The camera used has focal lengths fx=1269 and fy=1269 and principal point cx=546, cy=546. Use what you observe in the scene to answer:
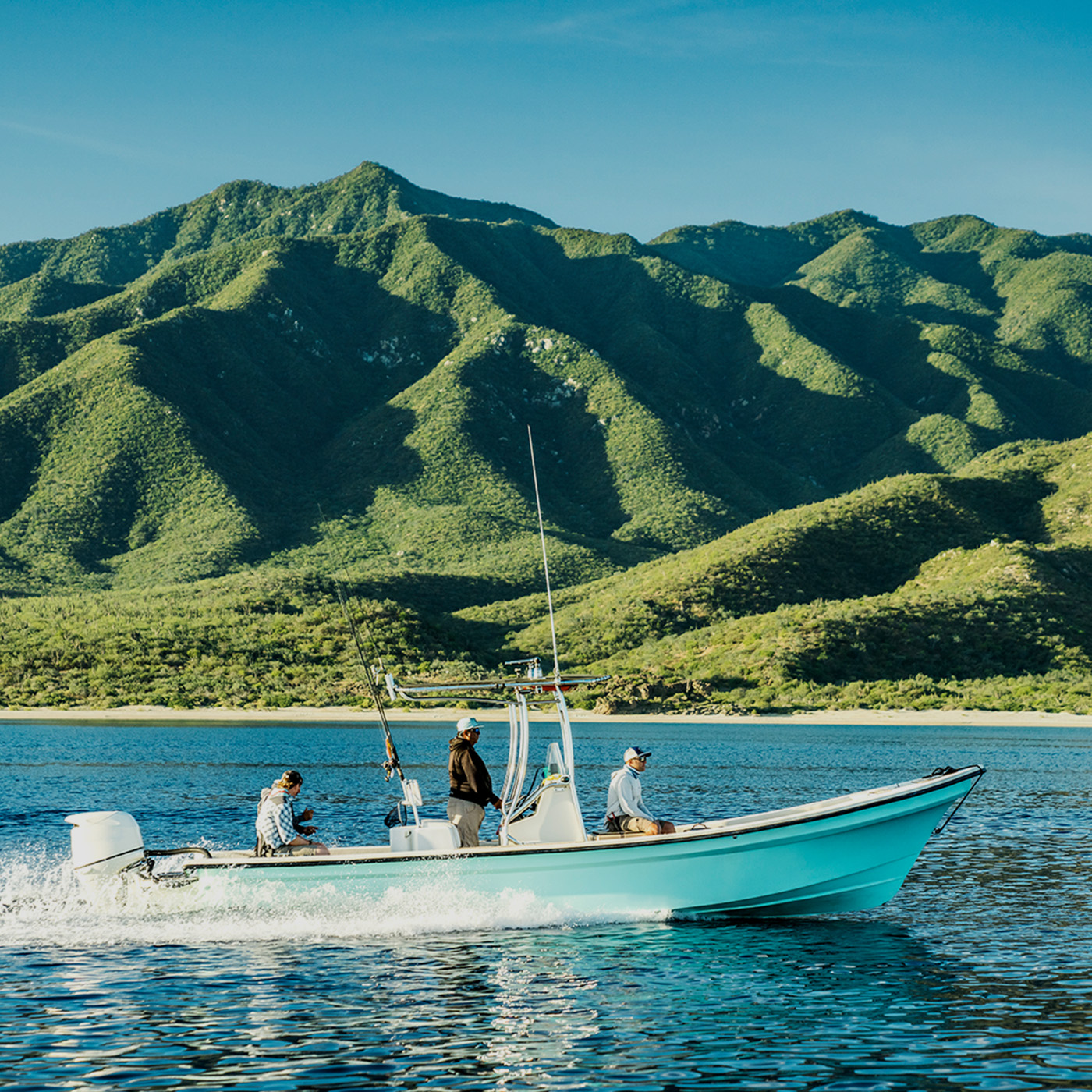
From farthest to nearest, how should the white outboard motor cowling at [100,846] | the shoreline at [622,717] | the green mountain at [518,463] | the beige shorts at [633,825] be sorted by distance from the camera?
1. the green mountain at [518,463]
2. the shoreline at [622,717]
3. the beige shorts at [633,825]
4. the white outboard motor cowling at [100,846]

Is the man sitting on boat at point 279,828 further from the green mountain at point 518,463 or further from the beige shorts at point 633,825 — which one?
the green mountain at point 518,463

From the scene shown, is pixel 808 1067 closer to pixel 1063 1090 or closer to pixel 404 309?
pixel 1063 1090

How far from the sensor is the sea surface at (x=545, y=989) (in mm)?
10906

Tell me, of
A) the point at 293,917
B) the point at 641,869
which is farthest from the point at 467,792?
the point at 293,917

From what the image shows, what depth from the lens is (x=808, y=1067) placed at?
35.9 feet

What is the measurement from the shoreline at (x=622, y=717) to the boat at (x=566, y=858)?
4933 centimetres

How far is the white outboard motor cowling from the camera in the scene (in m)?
16.5

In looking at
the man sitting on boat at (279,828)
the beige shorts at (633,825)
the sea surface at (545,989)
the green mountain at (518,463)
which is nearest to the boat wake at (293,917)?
the sea surface at (545,989)

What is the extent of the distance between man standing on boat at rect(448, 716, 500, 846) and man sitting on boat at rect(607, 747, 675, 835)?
1.63 metres

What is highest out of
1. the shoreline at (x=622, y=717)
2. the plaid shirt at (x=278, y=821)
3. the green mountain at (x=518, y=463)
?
the green mountain at (x=518, y=463)

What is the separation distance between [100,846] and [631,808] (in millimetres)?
6959

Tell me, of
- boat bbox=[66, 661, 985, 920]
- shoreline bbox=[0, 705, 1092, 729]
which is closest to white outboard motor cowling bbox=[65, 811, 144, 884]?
boat bbox=[66, 661, 985, 920]

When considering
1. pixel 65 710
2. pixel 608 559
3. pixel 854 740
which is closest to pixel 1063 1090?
pixel 854 740

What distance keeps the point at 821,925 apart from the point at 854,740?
134 feet
